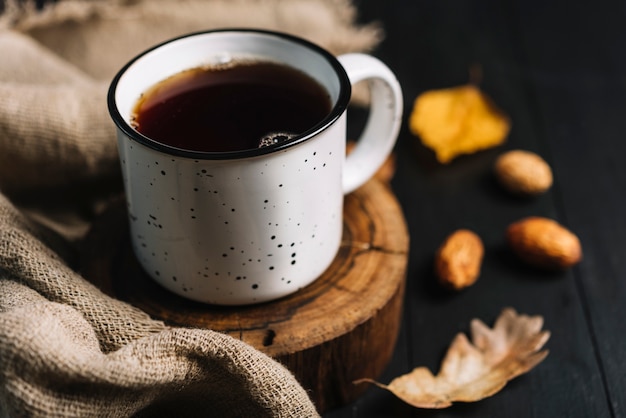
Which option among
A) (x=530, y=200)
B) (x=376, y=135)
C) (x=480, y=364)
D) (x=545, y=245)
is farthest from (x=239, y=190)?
(x=530, y=200)

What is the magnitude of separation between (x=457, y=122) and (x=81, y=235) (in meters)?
0.70

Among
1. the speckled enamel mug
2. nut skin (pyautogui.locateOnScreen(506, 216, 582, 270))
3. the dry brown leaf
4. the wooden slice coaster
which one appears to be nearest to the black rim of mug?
the speckled enamel mug

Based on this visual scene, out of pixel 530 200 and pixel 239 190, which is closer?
pixel 239 190

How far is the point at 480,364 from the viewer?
104 cm

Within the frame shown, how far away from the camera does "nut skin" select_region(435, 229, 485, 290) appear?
115 centimetres

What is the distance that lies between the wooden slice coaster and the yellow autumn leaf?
386 mm

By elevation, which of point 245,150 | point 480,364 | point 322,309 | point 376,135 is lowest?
point 480,364

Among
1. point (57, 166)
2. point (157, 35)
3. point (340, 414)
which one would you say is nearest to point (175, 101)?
point (57, 166)

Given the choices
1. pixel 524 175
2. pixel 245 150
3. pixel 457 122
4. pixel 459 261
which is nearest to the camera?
pixel 245 150

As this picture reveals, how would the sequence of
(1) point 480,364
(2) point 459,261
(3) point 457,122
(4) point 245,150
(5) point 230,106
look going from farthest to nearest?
1. (3) point 457,122
2. (2) point 459,261
3. (1) point 480,364
4. (5) point 230,106
5. (4) point 245,150

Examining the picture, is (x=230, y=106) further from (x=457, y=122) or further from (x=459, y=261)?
(x=457, y=122)

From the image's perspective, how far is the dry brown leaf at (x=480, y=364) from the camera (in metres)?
0.99

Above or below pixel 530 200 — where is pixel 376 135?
above

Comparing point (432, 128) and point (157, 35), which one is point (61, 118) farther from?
point (432, 128)
